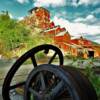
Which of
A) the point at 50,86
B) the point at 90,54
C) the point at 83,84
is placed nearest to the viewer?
the point at 83,84

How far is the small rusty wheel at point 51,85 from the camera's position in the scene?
1.06 metres

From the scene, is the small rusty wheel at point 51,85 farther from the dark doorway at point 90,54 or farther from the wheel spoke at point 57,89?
the dark doorway at point 90,54

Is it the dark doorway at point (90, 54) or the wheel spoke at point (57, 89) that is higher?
the dark doorway at point (90, 54)

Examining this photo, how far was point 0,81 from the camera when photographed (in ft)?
11.7

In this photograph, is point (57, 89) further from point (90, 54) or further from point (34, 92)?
point (90, 54)

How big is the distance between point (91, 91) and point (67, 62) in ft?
7.50

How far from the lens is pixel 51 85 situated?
3.99 feet

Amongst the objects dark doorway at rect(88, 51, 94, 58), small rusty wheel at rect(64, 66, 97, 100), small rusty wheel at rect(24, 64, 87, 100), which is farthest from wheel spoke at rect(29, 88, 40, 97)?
dark doorway at rect(88, 51, 94, 58)

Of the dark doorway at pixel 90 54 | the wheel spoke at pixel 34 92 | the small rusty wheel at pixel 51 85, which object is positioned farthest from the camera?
the dark doorway at pixel 90 54

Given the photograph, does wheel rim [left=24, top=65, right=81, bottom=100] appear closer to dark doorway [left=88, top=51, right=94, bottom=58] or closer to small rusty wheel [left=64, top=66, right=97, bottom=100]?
small rusty wheel [left=64, top=66, right=97, bottom=100]

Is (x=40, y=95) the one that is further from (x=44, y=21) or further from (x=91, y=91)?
(x=44, y=21)

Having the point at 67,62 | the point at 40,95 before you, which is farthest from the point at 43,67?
the point at 67,62

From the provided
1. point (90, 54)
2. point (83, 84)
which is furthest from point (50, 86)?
point (90, 54)

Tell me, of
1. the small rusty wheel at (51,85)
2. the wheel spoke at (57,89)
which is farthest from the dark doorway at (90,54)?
the wheel spoke at (57,89)
